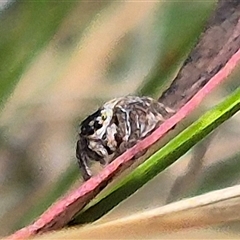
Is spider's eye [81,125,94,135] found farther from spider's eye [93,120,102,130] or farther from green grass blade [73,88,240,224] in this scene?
green grass blade [73,88,240,224]

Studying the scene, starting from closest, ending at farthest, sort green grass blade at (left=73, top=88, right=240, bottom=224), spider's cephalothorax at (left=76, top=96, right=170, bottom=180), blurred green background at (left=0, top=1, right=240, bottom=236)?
green grass blade at (left=73, top=88, right=240, bottom=224) < spider's cephalothorax at (left=76, top=96, right=170, bottom=180) < blurred green background at (left=0, top=1, right=240, bottom=236)

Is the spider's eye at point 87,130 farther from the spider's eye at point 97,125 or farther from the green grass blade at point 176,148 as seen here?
the green grass blade at point 176,148

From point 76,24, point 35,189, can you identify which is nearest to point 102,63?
point 76,24

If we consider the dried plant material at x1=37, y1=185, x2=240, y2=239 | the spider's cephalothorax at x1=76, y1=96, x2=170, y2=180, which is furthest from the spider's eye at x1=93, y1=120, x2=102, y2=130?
the dried plant material at x1=37, y1=185, x2=240, y2=239

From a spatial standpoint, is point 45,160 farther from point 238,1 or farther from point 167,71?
point 238,1

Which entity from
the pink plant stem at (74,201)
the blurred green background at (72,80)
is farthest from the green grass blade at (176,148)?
the blurred green background at (72,80)

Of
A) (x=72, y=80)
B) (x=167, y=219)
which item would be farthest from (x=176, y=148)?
(x=72, y=80)
